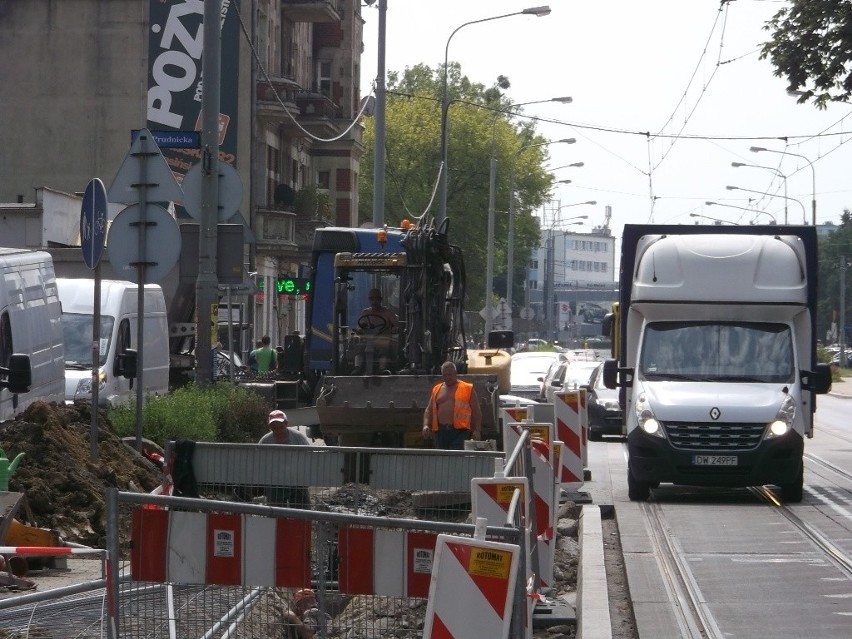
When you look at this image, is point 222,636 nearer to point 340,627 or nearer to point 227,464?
point 340,627

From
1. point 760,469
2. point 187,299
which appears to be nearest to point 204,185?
point 760,469

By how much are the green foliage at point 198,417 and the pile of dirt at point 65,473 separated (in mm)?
1444

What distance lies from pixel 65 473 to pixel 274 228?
121 ft

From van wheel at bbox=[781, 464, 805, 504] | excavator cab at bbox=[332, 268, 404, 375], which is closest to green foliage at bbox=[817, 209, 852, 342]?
excavator cab at bbox=[332, 268, 404, 375]

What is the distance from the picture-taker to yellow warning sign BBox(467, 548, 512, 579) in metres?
5.05

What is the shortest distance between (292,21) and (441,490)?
4865cm

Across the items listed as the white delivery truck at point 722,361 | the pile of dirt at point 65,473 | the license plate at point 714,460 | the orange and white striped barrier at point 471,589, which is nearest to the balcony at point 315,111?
the white delivery truck at point 722,361

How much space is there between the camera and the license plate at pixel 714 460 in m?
16.2

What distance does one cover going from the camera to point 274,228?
4856cm

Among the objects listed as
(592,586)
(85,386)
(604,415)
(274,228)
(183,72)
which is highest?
(183,72)

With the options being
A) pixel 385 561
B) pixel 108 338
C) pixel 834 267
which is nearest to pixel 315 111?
pixel 108 338

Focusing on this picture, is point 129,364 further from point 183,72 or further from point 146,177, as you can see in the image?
point 183,72

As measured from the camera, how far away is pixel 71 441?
12.9 metres

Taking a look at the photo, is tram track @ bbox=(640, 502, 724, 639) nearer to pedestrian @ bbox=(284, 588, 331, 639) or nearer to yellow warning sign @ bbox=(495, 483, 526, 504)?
yellow warning sign @ bbox=(495, 483, 526, 504)
